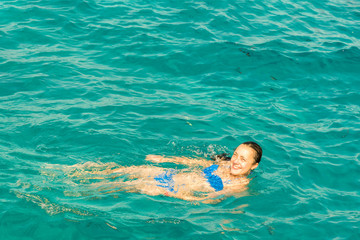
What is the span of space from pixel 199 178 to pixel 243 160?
3.09 ft

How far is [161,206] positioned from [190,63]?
677 centimetres

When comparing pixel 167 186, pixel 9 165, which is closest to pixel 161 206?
pixel 167 186

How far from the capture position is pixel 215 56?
1426 cm

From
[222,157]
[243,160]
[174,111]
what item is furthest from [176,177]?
[174,111]

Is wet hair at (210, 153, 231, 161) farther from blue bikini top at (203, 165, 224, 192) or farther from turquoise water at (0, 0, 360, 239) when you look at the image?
turquoise water at (0, 0, 360, 239)

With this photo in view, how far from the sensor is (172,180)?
8.31 metres

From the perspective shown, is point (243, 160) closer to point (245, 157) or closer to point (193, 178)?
point (245, 157)

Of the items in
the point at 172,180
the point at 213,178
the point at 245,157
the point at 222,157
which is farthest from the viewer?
the point at 222,157

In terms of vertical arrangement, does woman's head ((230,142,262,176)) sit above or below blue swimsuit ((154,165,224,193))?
above

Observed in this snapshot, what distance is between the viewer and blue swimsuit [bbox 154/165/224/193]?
8.20 meters

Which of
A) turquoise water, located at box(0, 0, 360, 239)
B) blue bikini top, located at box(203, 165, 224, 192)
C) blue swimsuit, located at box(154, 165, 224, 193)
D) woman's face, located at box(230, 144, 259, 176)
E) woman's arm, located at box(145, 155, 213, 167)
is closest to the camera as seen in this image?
turquoise water, located at box(0, 0, 360, 239)

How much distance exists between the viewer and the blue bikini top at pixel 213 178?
8.32m

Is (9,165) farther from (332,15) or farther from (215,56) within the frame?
(332,15)

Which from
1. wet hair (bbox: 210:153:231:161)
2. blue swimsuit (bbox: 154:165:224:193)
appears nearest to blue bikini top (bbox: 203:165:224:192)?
blue swimsuit (bbox: 154:165:224:193)
